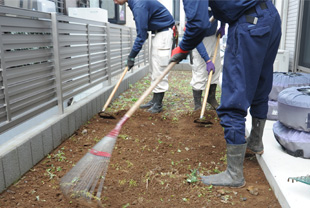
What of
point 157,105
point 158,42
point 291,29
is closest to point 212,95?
point 157,105

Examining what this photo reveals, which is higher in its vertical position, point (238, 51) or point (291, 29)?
point (291, 29)

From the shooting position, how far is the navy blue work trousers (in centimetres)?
209

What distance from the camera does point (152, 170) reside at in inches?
101

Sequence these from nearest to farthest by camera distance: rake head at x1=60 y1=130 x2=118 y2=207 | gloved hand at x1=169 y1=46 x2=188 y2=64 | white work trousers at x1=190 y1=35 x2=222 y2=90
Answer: rake head at x1=60 y1=130 x2=118 y2=207
gloved hand at x1=169 y1=46 x2=188 y2=64
white work trousers at x1=190 y1=35 x2=222 y2=90

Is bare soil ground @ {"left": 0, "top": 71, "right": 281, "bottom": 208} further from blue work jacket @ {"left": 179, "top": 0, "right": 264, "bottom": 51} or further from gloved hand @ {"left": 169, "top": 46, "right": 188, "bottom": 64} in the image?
blue work jacket @ {"left": 179, "top": 0, "right": 264, "bottom": 51}

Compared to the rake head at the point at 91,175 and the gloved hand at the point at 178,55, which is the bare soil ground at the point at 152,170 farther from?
the gloved hand at the point at 178,55

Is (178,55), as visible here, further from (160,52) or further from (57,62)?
(160,52)

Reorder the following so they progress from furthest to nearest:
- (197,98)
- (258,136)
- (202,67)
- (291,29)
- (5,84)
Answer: (291,29)
(197,98)
(202,67)
(258,136)
(5,84)

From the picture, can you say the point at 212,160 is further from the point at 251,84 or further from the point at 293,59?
the point at 293,59

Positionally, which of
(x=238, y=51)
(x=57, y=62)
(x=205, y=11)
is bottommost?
(x=57, y=62)

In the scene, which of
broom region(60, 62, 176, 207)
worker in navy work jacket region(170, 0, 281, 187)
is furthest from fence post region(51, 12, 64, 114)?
worker in navy work jacket region(170, 0, 281, 187)

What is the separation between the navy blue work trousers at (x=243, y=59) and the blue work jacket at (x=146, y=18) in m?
2.13

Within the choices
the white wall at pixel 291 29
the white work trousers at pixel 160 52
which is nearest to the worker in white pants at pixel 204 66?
the white work trousers at pixel 160 52

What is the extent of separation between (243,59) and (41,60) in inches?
77.4
